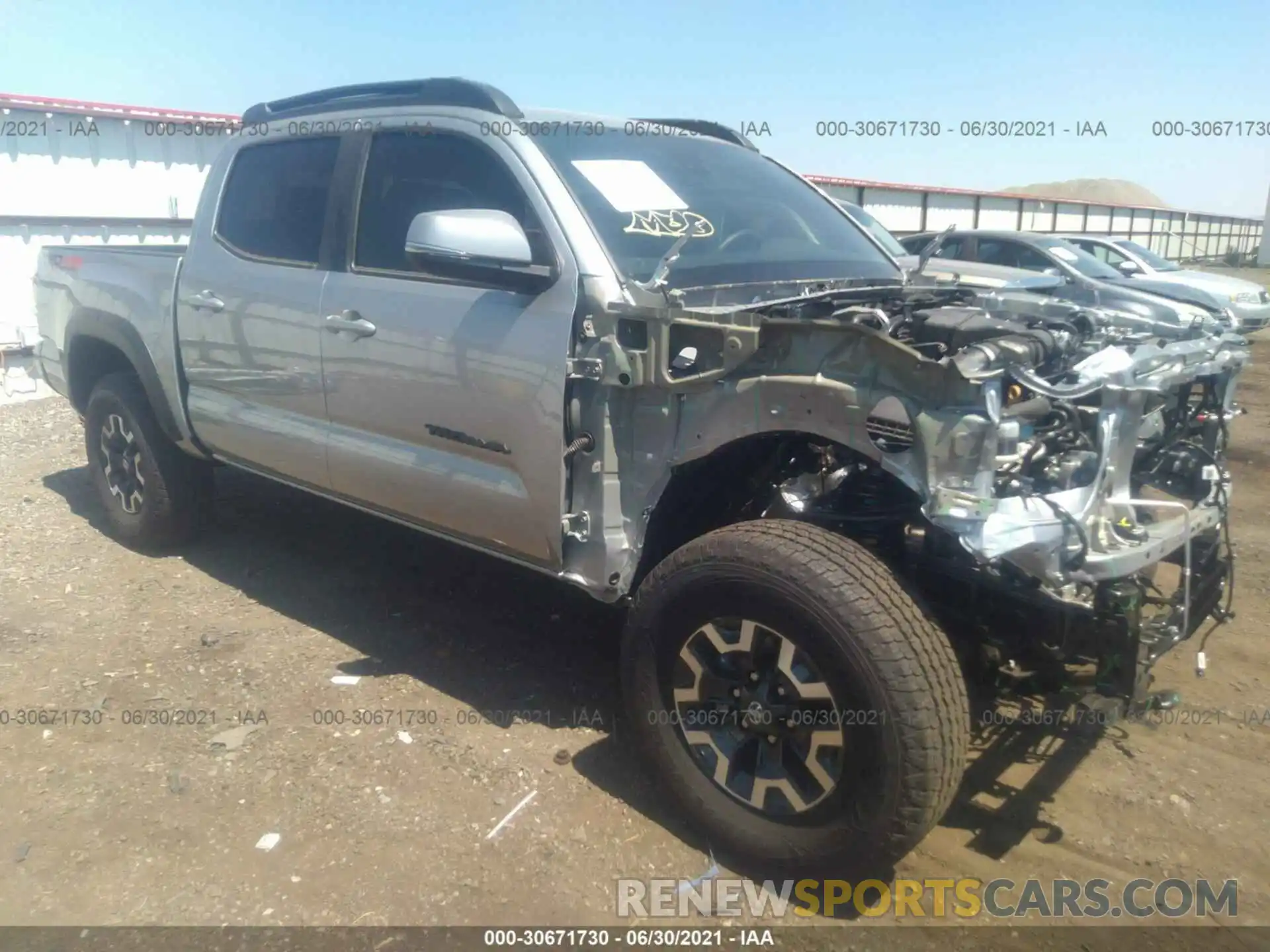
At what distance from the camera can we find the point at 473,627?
425 centimetres

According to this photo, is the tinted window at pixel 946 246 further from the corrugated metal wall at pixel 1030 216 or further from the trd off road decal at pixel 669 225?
the trd off road decal at pixel 669 225

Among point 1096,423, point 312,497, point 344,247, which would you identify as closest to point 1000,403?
point 1096,423

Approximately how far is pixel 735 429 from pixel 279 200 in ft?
8.07

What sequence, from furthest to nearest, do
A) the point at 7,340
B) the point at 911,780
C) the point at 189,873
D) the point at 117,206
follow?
the point at 117,206
the point at 7,340
the point at 189,873
the point at 911,780

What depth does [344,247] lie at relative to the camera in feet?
12.1

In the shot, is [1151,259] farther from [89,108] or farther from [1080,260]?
[89,108]

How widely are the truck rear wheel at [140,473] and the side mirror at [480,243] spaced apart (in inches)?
98.7

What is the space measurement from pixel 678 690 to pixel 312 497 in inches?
155

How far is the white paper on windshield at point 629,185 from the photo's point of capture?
3.23 meters

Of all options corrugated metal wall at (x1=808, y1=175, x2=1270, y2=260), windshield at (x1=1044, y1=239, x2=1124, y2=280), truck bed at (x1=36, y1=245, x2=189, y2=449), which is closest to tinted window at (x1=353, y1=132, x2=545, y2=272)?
truck bed at (x1=36, y1=245, x2=189, y2=449)

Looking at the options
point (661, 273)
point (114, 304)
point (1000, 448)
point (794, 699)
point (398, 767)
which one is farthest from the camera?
point (114, 304)

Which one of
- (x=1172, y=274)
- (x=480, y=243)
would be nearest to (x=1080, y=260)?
(x=1172, y=274)

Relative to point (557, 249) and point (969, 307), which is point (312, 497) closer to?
point (557, 249)

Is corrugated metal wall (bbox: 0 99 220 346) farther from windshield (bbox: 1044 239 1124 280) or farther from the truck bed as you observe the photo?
windshield (bbox: 1044 239 1124 280)
